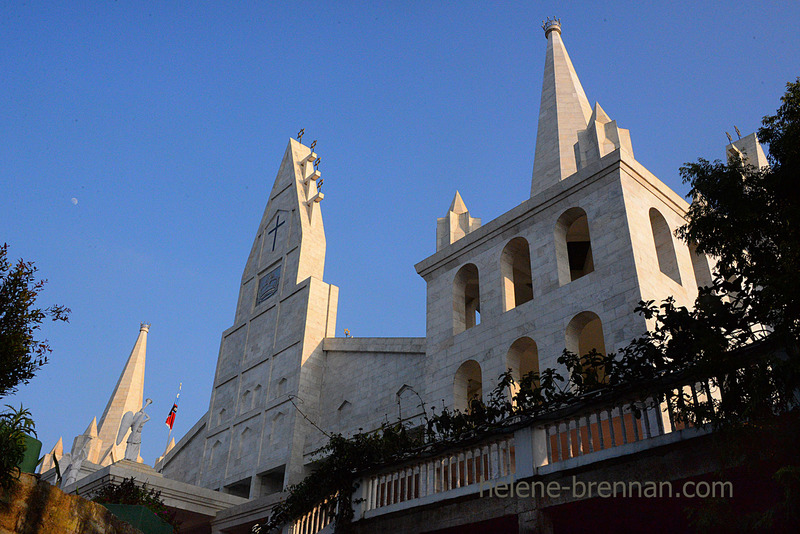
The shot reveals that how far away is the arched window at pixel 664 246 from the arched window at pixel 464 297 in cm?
500

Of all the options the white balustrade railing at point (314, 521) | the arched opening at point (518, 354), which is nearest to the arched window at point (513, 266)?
the arched opening at point (518, 354)

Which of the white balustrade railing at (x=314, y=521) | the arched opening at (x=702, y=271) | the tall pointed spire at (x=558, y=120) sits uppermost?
the tall pointed spire at (x=558, y=120)

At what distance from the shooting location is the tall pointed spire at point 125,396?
4407 centimetres

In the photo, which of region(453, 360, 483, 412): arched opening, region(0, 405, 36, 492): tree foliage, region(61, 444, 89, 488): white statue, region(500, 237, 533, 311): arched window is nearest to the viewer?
region(0, 405, 36, 492): tree foliage

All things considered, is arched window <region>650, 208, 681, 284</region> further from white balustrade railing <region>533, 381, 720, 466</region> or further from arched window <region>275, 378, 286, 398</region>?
arched window <region>275, 378, 286, 398</region>

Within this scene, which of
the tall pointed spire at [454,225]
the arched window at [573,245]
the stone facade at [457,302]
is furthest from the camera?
the tall pointed spire at [454,225]

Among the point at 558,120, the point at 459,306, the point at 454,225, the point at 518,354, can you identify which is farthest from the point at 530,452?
the point at 558,120

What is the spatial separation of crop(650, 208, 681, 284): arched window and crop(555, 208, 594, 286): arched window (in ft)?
5.48

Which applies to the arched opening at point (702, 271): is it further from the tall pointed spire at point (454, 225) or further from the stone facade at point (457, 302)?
the tall pointed spire at point (454, 225)

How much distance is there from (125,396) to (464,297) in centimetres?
3363

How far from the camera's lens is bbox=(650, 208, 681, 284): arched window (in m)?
17.1

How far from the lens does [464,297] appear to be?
2006 centimetres

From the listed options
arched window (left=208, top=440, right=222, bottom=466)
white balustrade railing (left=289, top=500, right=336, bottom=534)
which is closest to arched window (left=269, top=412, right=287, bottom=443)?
arched window (left=208, top=440, right=222, bottom=466)

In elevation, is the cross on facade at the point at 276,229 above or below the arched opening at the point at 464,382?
above
